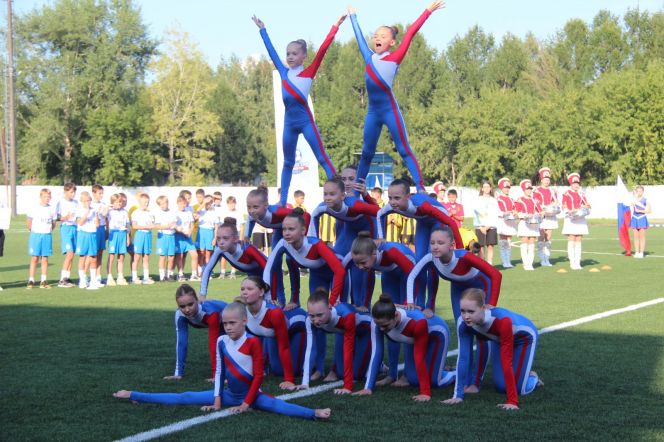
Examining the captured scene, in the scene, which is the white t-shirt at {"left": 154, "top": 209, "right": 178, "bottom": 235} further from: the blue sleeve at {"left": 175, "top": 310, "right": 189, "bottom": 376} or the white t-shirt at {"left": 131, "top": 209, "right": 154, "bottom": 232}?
the blue sleeve at {"left": 175, "top": 310, "right": 189, "bottom": 376}

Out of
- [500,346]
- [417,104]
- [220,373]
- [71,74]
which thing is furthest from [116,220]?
[417,104]

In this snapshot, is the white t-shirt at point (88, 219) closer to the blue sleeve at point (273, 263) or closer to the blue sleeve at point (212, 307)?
the blue sleeve at point (273, 263)

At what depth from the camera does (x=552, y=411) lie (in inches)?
282

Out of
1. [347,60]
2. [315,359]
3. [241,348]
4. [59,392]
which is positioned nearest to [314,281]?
[315,359]

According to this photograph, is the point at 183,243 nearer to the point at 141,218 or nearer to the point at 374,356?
the point at 141,218

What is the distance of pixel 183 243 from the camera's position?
62.0ft

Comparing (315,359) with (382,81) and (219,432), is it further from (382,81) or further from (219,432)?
(382,81)

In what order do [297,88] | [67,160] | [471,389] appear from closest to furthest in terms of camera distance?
[471,389]
[297,88]
[67,160]

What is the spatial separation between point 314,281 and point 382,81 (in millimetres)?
2317

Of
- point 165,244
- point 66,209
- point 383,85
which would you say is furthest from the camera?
point 165,244

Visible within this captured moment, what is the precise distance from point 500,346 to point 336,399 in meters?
1.50

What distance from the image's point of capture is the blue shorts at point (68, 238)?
1716 centimetres

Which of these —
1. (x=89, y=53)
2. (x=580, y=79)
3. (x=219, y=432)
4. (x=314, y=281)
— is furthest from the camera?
(x=580, y=79)

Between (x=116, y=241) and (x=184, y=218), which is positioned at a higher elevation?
(x=184, y=218)
